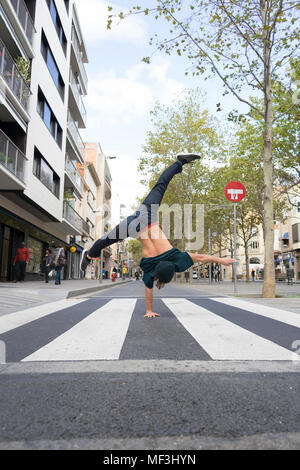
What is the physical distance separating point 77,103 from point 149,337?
28.2 m

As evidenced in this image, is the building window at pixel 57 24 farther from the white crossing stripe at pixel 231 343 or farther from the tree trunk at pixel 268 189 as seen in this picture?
the white crossing stripe at pixel 231 343

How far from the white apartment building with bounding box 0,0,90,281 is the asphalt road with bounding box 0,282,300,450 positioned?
11.3 m

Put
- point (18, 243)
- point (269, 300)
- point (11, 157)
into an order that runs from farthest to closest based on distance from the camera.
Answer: point (18, 243)
point (11, 157)
point (269, 300)

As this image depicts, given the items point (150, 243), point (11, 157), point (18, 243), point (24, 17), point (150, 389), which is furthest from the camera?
point (18, 243)

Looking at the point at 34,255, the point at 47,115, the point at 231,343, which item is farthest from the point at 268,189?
the point at 34,255

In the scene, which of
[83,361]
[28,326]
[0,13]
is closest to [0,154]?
[0,13]

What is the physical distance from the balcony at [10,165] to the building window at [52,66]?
7.86m

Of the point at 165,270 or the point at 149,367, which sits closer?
the point at 149,367

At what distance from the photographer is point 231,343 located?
3.14 m

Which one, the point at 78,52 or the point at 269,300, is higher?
the point at 78,52

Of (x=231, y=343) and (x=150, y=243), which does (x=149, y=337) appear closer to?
(x=231, y=343)

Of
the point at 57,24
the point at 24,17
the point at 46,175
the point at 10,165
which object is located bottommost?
the point at 10,165

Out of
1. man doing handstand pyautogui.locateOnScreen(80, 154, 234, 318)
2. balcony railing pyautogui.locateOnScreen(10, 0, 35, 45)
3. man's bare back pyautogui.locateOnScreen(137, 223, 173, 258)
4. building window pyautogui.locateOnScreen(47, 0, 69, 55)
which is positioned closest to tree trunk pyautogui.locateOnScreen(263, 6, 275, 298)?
man doing handstand pyautogui.locateOnScreen(80, 154, 234, 318)

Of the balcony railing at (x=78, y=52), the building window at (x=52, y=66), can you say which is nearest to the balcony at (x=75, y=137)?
the building window at (x=52, y=66)
